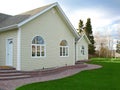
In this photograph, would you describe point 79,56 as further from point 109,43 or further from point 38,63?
point 109,43

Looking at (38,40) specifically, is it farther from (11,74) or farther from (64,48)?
(11,74)

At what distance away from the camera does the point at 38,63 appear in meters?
16.6

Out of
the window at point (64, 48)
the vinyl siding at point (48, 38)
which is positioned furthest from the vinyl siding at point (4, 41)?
the window at point (64, 48)

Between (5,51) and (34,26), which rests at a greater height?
(34,26)

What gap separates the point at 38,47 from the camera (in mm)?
16766

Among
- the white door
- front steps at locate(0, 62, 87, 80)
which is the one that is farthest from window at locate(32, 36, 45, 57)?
front steps at locate(0, 62, 87, 80)

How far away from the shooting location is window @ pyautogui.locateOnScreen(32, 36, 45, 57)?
16.4 metres

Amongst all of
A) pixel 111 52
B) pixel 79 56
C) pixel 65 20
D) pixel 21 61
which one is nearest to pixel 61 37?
pixel 65 20

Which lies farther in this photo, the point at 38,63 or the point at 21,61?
the point at 38,63

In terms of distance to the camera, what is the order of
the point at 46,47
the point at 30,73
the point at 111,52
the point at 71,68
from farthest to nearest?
the point at 111,52 → the point at 71,68 → the point at 46,47 → the point at 30,73

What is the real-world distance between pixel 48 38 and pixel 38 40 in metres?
1.16

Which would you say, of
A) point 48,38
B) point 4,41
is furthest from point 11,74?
point 48,38

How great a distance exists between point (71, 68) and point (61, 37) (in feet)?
10.1

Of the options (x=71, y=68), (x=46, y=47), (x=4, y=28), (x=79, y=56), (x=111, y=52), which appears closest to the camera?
(x=4, y=28)
